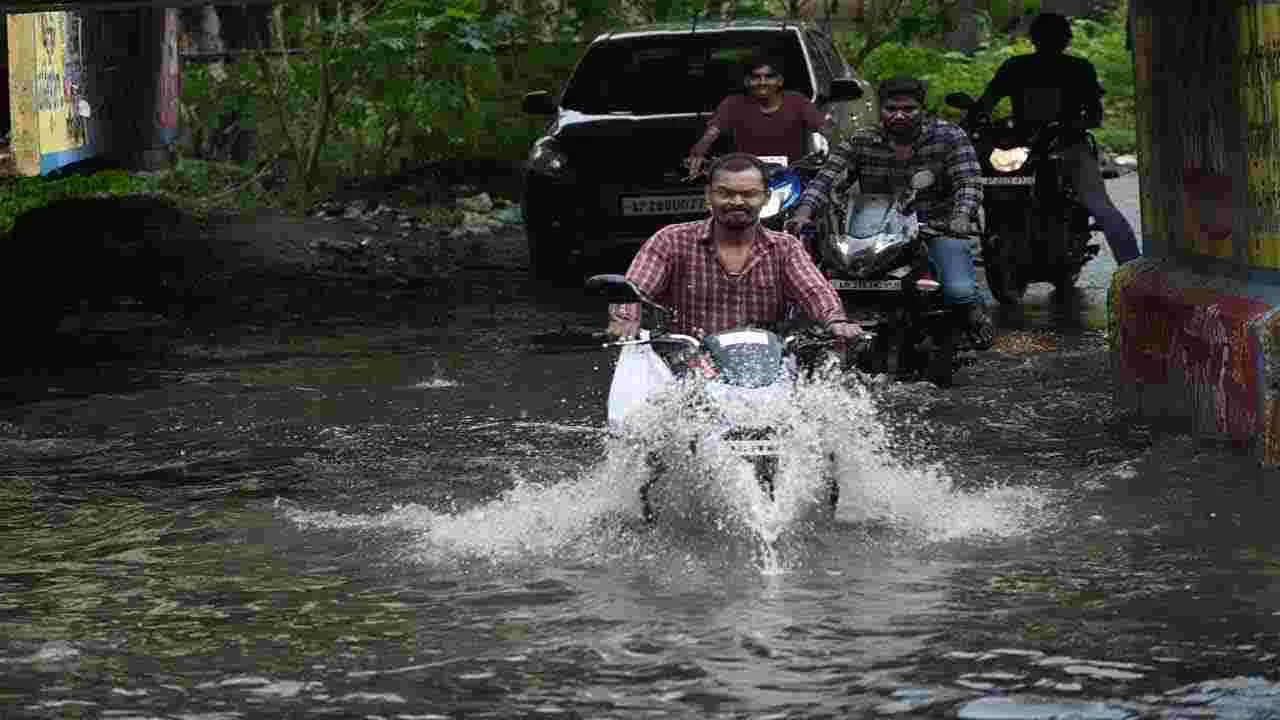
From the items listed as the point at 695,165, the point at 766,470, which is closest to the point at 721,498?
the point at 766,470

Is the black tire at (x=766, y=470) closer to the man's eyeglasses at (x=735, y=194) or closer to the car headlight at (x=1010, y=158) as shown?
the man's eyeglasses at (x=735, y=194)

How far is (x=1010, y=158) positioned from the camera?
1812 cm

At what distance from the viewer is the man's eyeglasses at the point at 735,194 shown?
33.9 ft

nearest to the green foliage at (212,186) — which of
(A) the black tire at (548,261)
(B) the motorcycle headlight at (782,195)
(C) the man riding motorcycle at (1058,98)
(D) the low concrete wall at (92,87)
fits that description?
(D) the low concrete wall at (92,87)

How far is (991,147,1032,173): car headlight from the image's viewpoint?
1809 cm

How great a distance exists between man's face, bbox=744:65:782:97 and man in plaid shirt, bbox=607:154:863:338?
780 cm

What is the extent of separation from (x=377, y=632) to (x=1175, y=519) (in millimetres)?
3328

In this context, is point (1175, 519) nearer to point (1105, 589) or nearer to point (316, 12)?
point (1105, 589)

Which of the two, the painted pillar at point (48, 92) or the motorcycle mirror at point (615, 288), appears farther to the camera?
the painted pillar at point (48, 92)

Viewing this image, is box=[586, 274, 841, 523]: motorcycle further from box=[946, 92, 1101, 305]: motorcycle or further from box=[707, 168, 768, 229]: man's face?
box=[946, 92, 1101, 305]: motorcycle

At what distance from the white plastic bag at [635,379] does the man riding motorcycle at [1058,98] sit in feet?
27.7

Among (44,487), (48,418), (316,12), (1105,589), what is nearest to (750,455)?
(1105,589)

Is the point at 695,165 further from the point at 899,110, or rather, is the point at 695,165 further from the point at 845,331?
the point at 845,331

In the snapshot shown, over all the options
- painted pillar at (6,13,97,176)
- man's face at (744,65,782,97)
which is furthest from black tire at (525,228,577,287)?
painted pillar at (6,13,97,176)
